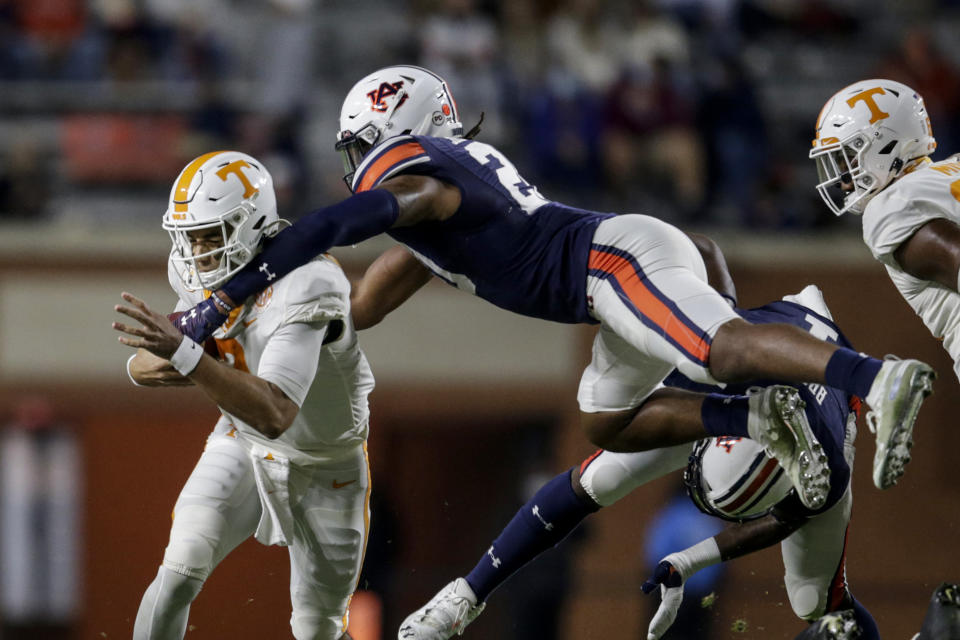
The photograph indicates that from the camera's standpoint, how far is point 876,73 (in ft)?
35.0

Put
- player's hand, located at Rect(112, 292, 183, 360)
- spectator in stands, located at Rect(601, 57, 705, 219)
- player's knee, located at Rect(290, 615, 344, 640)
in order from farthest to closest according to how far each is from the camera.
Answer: spectator in stands, located at Rect(601, 57, 705, 219), player's knee, located at Rect(290, 615, 344, 640), player's hand, located at Rect(112, 292, 183, 360)

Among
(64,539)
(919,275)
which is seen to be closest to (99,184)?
(64,539)

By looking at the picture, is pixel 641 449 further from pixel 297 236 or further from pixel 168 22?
pixel 168 22

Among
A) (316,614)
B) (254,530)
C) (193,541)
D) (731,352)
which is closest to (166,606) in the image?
(193,541)

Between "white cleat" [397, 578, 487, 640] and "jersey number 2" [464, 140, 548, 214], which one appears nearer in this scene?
"jersey number 2" [464, 140, 548, 214]

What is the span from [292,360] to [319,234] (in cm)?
50

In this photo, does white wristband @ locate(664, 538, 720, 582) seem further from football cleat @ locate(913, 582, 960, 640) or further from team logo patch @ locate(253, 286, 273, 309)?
team logo patch @ locate(253, 286, 273, 309)

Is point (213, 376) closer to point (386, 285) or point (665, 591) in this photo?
point (386, 285)

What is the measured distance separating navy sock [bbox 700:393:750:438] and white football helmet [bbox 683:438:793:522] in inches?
9.6

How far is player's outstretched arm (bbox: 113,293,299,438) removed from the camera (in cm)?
432

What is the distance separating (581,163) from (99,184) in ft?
10.4

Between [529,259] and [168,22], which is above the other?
[168,22]

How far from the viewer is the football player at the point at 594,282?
165 inches

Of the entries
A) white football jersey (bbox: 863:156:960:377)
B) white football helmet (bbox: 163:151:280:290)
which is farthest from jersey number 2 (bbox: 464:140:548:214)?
white football jersey (bbox: 863:156:960:377)
